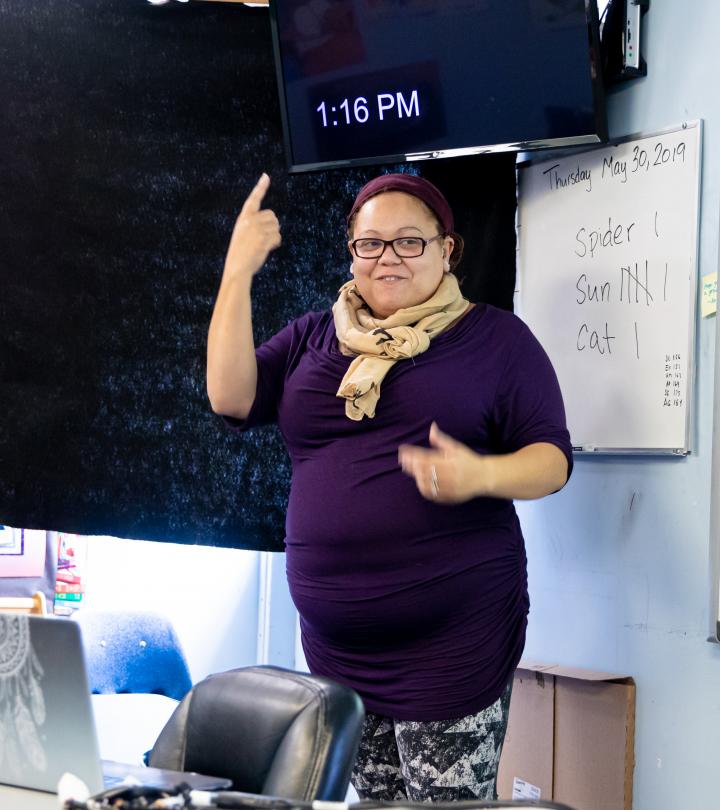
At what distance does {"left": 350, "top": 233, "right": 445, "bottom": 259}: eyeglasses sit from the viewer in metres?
2.07

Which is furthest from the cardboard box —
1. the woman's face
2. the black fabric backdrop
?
the woman's face

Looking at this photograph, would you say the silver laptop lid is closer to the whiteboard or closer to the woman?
the woman

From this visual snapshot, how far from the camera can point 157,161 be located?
2.75 m

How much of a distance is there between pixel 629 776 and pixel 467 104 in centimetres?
A: 157

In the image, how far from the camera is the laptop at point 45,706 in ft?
3.74

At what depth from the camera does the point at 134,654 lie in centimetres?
278

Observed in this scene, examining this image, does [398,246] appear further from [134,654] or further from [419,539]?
[134,654]

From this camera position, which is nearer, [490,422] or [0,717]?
[0,717]

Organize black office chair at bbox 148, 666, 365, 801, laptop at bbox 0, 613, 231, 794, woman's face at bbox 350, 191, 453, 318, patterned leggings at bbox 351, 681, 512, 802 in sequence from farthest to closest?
1. woman's face at bbox 350, 191, 453, 318
2. patterned leggings at bbox 351, 681, 512, 802
3. black office chair at bbox 148, 666, 365, 801
4. laptop at bbox 0, 613, 231, 794

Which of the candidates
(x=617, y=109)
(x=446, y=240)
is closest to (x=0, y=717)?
(x=446, y=240)

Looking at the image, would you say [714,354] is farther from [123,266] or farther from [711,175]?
A: [123,266]

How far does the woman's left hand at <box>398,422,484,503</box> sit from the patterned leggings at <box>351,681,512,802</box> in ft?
1.43

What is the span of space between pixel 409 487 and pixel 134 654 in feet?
3.92

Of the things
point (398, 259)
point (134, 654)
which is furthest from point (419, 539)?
point (134, 654)
